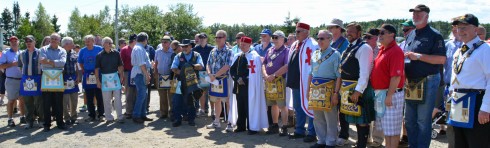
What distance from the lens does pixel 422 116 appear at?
5.28 meters

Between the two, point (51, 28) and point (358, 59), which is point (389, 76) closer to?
point (358, 59)

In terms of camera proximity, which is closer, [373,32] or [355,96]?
[355,96]

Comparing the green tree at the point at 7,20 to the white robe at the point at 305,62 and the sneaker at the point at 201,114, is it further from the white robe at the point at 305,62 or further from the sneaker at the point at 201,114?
the white robe at the point at 305,62

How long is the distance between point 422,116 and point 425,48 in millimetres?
828

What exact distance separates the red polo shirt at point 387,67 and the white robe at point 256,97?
267 centimetres

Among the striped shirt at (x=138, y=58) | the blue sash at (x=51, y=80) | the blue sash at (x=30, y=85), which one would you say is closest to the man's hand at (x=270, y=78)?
the striped shirt at (x=138, y=58)

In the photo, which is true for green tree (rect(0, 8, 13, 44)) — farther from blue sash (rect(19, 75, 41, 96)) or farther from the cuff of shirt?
the cuff of shirt

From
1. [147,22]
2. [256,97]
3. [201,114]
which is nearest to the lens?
[256,97]

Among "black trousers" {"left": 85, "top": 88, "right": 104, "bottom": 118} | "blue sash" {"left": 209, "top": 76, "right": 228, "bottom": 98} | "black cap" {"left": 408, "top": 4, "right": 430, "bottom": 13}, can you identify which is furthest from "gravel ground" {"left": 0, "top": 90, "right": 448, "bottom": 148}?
"black cap" {"left": 408, "top": 4, "right": 430, "bottom": 13}

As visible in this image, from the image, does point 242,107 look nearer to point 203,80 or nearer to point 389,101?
point 203,80


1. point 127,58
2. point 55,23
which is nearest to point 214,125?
point 127,58

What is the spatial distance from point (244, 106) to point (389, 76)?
129 inches

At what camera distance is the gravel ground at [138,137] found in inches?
284

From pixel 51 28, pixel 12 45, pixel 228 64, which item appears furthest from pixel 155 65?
pixel 51 28
